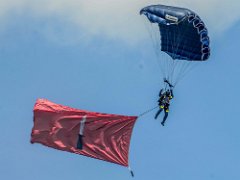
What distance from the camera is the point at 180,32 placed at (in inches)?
1944

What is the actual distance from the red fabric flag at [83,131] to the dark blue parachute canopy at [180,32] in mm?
8013

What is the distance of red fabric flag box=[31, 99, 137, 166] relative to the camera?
141 ft

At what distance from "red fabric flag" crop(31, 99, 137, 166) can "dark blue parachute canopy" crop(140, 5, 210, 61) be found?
8.01m

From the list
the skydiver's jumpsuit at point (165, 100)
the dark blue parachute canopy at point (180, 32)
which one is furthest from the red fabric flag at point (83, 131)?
the dark blue parachute canopy at point (180, 32)

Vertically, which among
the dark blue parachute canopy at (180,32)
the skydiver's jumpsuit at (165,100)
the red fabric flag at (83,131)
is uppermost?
the dark blue parachute canopy at (180,32)

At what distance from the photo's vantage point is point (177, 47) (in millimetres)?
50094

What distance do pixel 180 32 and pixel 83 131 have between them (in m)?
11.1

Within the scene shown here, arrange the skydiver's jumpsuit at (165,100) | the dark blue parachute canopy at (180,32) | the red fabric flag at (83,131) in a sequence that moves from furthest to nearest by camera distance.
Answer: the skydiver's jumpsuit at (165,100) → the dark blue parachute canopy at (180,32) → the red fabric flag at (83,131)

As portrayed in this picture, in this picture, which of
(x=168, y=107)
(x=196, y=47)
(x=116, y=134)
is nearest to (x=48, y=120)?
(x=116, y=134)

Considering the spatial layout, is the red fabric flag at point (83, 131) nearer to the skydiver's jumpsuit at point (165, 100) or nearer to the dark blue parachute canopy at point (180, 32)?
the skydiver's jumpsuit at point (165, 100)

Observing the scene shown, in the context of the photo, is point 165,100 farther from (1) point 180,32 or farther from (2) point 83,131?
(2) point 83,131

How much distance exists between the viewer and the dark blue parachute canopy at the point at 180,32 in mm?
45719

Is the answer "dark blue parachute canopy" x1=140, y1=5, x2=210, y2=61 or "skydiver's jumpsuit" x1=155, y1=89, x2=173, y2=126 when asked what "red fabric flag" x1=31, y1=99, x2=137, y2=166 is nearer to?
"skydiver's jumpsuit" x1=155, y1=89, x2=173, y2=126

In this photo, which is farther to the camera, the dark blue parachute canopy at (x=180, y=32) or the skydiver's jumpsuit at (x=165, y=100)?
the skydiver's jumpsuit at (x=165, y=100)
